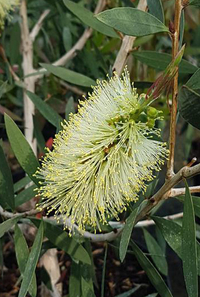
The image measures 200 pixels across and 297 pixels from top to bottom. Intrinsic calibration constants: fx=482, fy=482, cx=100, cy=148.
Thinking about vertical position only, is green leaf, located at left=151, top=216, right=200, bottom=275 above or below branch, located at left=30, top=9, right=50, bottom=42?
below

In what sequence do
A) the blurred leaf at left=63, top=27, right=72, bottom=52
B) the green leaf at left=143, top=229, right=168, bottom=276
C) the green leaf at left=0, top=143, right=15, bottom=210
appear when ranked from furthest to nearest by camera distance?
the blurred leaf at left=63, top=27, right=72, bottom=52
the green leaf at left=143, top=229, right=168, bottom=276
the green leaf at left=0, top=143, right=15, bottom=210

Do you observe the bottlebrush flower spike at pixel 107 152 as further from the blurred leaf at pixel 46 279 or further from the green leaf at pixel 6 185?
the blurred leaf at pixel 46 279

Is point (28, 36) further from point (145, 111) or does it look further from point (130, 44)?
point (145, 111)

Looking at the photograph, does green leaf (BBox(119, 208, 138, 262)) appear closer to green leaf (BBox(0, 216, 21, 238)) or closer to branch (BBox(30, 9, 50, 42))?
green leaf (BBox(0, 216, 21, 238))

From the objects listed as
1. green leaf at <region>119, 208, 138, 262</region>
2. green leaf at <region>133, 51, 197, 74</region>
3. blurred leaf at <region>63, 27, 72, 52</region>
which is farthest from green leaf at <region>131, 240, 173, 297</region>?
blurred leaf at <region>63, 27, 72, 52</region>

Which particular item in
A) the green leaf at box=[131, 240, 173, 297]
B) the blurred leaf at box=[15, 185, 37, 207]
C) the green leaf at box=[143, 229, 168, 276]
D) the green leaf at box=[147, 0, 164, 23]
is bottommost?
the green leaf at box=[143, 229, 168, 276]

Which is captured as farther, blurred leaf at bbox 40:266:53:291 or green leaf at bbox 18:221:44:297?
blurred leaf at bbox 40:266:53:291

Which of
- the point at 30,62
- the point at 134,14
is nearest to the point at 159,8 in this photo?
the point at 134,14

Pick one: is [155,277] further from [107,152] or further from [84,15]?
[84,15]

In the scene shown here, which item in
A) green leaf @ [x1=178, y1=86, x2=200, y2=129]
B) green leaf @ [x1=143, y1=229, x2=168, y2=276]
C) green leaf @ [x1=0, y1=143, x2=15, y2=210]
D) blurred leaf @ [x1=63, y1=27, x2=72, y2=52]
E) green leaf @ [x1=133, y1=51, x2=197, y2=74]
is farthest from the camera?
blurred leaf @ [x1=63, y1=27, x2=72, y2=52]
